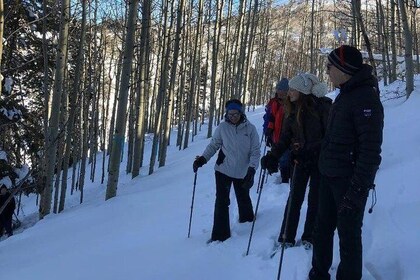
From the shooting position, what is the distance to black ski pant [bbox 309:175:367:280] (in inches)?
128

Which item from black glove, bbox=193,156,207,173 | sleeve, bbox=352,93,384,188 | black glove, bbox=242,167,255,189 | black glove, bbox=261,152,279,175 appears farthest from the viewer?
black glove, bbox=193,156,207,173

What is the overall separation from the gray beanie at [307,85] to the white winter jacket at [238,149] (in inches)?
57.3

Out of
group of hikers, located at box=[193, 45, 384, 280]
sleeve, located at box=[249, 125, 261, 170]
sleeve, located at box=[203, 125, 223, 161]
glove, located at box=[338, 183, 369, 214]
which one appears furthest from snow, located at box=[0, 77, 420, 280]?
sleeve, located at box=[203, 125, 223, 161]

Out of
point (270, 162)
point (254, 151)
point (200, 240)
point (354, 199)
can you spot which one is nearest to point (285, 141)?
point (270, 162)

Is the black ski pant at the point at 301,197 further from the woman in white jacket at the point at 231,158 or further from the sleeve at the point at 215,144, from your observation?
the sleeve at the point at 215,144

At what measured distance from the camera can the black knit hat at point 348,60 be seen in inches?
126

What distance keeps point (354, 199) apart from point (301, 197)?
147 centimetres

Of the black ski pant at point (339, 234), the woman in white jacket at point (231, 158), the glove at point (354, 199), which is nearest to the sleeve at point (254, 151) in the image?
the woman in white jacket at point (231, 158)

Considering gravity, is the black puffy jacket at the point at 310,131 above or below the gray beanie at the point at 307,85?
below

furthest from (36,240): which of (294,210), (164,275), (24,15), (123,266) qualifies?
(24,15)

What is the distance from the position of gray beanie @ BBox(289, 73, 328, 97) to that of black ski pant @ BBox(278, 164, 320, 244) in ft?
2.43

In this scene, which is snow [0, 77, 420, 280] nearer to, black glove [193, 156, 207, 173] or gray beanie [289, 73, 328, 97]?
black glove [193, 156, 207, 173]

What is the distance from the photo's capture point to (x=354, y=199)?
307 centimetres

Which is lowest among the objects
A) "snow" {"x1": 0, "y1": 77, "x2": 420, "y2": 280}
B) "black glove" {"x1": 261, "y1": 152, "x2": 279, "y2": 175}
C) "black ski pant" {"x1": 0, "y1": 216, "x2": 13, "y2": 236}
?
"black ski pant" {"x1": 0, "y1": 216, "x2": 13, "y2": 236}
